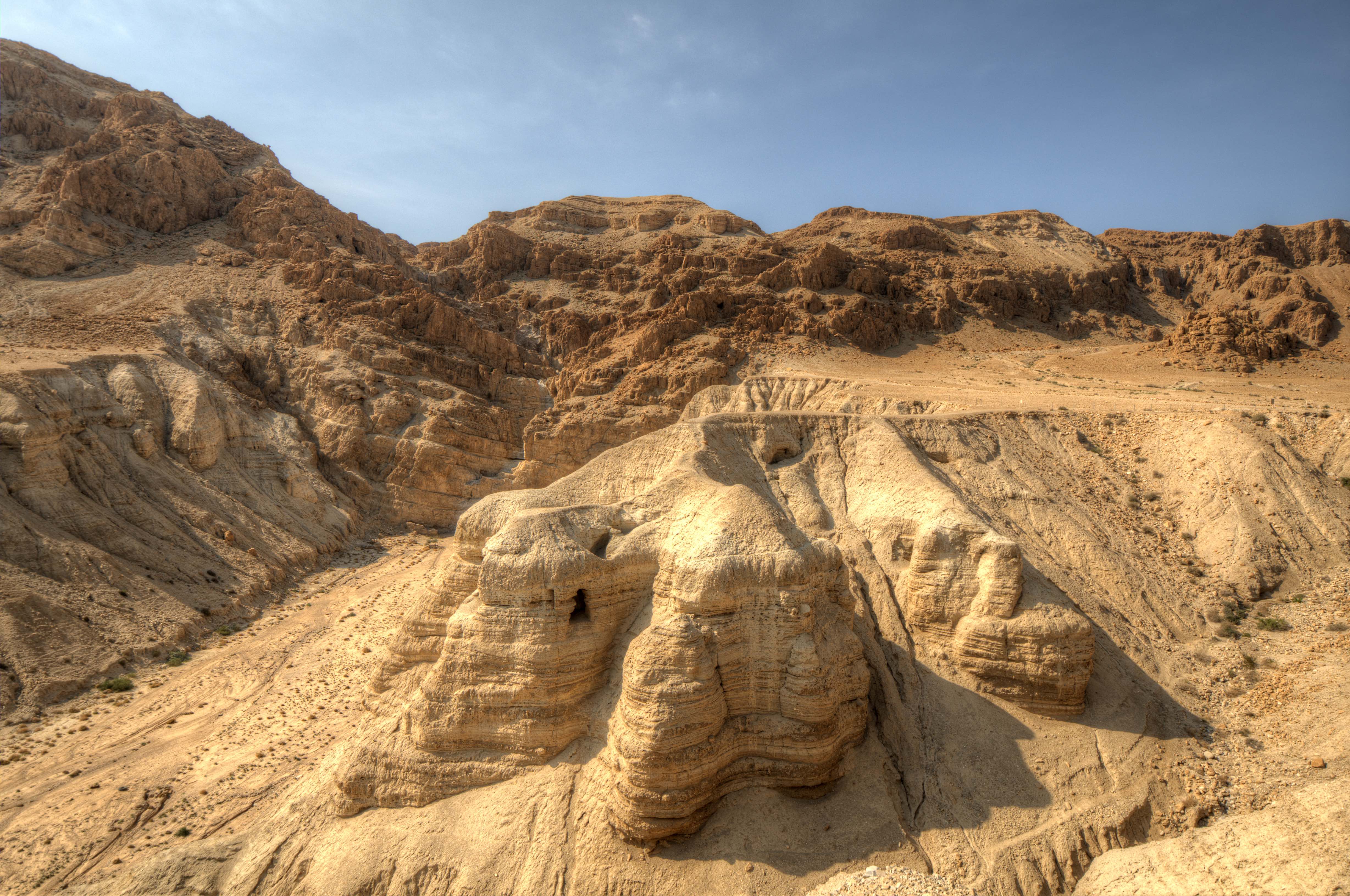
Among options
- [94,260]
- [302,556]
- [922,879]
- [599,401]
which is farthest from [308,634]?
[94,260]

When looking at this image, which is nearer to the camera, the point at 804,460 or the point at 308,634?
the point at 804,460

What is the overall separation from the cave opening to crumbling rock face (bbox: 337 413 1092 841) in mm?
56

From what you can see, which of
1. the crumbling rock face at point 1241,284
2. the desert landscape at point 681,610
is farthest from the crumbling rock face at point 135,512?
the crumbling rock face at point 1241,284

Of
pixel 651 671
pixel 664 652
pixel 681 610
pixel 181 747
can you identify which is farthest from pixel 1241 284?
pixel 181 747

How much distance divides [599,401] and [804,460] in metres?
20.7

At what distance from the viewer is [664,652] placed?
39.8 ft

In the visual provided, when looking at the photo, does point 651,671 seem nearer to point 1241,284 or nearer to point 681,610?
point 681,610

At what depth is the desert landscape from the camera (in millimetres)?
12352

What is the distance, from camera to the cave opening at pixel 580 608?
1364 centimetres

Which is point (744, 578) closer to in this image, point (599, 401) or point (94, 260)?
point (599, 401)

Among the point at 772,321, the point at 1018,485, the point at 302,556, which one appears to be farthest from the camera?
the point at 772,321

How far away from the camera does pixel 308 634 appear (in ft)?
86.7

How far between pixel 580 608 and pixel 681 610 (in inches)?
98.7

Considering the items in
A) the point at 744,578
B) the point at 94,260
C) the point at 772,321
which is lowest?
the point at 744,578
